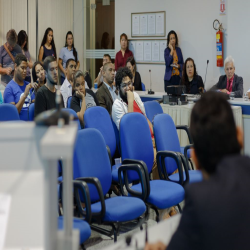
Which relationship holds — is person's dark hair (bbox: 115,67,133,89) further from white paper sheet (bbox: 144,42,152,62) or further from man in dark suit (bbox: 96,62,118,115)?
white paper sheet (bbox: 144,42,152,62)

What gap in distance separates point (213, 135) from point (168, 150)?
2.25 m

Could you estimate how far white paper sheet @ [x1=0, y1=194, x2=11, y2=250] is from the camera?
3.97 feet

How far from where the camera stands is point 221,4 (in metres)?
8.12

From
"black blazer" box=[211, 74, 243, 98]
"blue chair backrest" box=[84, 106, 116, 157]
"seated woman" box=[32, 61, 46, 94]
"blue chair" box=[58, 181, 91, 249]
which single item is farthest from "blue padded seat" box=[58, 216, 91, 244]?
"black blazer" box=[211, 74, 243, 98]

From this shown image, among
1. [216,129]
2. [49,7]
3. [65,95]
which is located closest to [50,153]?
[216,129]

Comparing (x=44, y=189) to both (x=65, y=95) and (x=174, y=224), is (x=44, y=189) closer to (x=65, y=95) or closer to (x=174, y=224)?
(x=174, y=224)

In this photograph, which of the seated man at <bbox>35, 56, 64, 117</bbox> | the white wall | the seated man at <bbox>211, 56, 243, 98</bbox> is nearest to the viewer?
the seated man at <bbox>35, 56, 64, 117</bbox>

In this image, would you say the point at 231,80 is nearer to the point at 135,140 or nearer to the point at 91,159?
the point at 135,140

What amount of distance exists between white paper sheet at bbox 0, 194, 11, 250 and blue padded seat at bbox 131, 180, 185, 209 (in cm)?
169

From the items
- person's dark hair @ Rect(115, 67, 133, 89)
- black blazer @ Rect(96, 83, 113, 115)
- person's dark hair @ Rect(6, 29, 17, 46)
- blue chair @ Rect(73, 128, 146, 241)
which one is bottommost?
blue chair @ Rect(73, 128, 146, 241)

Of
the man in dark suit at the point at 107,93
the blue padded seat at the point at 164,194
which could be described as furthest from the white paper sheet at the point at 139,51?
the blue padded seat at the point at 164,194

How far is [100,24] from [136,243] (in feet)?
28.0

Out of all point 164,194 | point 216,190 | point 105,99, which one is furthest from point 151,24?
point 216,190

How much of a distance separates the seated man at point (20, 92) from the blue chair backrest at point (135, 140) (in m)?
1.56
